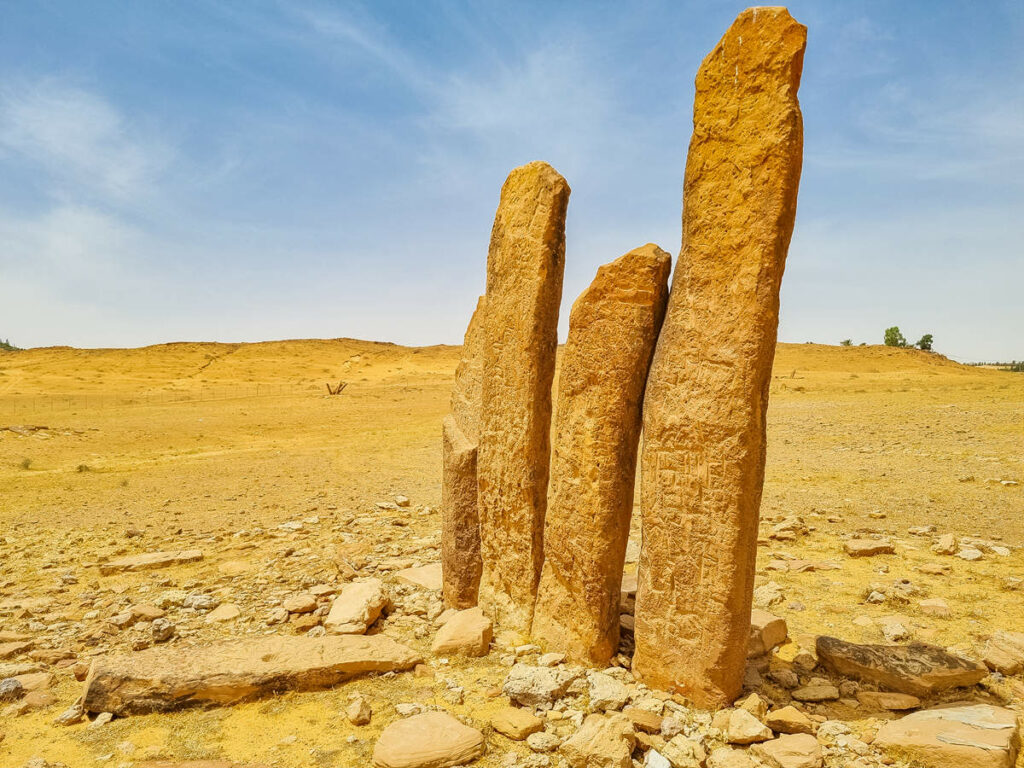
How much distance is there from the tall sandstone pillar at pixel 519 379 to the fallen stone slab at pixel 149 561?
429 cm

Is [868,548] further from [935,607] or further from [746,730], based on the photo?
[746,730]

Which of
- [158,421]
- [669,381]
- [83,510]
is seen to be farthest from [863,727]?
[158,421]

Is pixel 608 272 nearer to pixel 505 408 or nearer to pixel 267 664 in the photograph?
pixel 505 408

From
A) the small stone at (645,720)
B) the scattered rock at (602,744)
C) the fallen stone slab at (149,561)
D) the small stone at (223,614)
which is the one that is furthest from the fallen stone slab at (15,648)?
the small stone at (645,720)

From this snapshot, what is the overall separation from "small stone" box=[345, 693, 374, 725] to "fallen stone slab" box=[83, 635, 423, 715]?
45 centimetres

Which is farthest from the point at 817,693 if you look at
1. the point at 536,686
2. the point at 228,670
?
the point at 228,670

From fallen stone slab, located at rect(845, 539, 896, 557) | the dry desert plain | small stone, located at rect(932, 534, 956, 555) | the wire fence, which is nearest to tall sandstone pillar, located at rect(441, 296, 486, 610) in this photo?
the dry desert plain

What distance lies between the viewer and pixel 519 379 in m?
5.06

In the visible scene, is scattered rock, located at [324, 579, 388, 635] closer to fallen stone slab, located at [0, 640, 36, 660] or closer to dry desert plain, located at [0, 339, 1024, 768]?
dry desert plain, located at [0, 339, 1024, 768]

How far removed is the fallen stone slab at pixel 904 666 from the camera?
4.28 metres

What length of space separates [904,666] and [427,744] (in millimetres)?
3226

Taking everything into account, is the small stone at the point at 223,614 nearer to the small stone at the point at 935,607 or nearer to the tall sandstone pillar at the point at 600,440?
the tall sandstone pillar at the point at 600,440

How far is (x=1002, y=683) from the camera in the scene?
4.40m

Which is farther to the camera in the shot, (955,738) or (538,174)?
(538,174)
